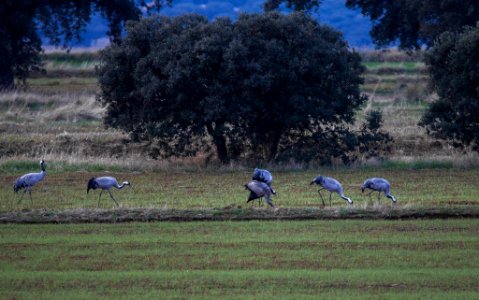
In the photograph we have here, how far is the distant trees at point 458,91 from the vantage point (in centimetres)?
3088

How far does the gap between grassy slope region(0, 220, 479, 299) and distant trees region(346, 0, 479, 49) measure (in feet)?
109

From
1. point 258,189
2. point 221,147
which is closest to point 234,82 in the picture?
point 221,147

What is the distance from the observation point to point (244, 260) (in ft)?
51.0

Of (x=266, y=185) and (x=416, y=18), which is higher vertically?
(x=416, y=18)

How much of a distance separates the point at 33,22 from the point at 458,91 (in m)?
32.4

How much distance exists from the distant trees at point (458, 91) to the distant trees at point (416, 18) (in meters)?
17.2

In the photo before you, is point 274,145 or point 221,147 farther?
point 274,145

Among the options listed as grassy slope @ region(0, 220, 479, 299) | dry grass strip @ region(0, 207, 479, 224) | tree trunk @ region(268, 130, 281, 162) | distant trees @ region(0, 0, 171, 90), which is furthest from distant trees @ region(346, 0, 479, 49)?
grassy slope @ region(0, 220, 479, 299)

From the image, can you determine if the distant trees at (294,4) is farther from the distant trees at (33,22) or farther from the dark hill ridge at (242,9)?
the dark hill ridge at (242,9)

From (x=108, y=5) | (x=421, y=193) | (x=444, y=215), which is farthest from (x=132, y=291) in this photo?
(x=108, y=5)

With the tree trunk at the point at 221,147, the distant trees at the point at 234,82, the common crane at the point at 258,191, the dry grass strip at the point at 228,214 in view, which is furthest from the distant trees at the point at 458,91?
the common crane at the point at 258,191

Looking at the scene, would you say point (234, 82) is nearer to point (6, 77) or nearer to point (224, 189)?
point (224, 189)

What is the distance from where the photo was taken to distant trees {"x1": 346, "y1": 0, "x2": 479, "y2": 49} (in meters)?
50.7

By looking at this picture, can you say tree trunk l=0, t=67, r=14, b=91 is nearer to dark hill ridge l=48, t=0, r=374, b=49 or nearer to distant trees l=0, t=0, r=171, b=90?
distant trees l=0, t=0, r=171, b=90
